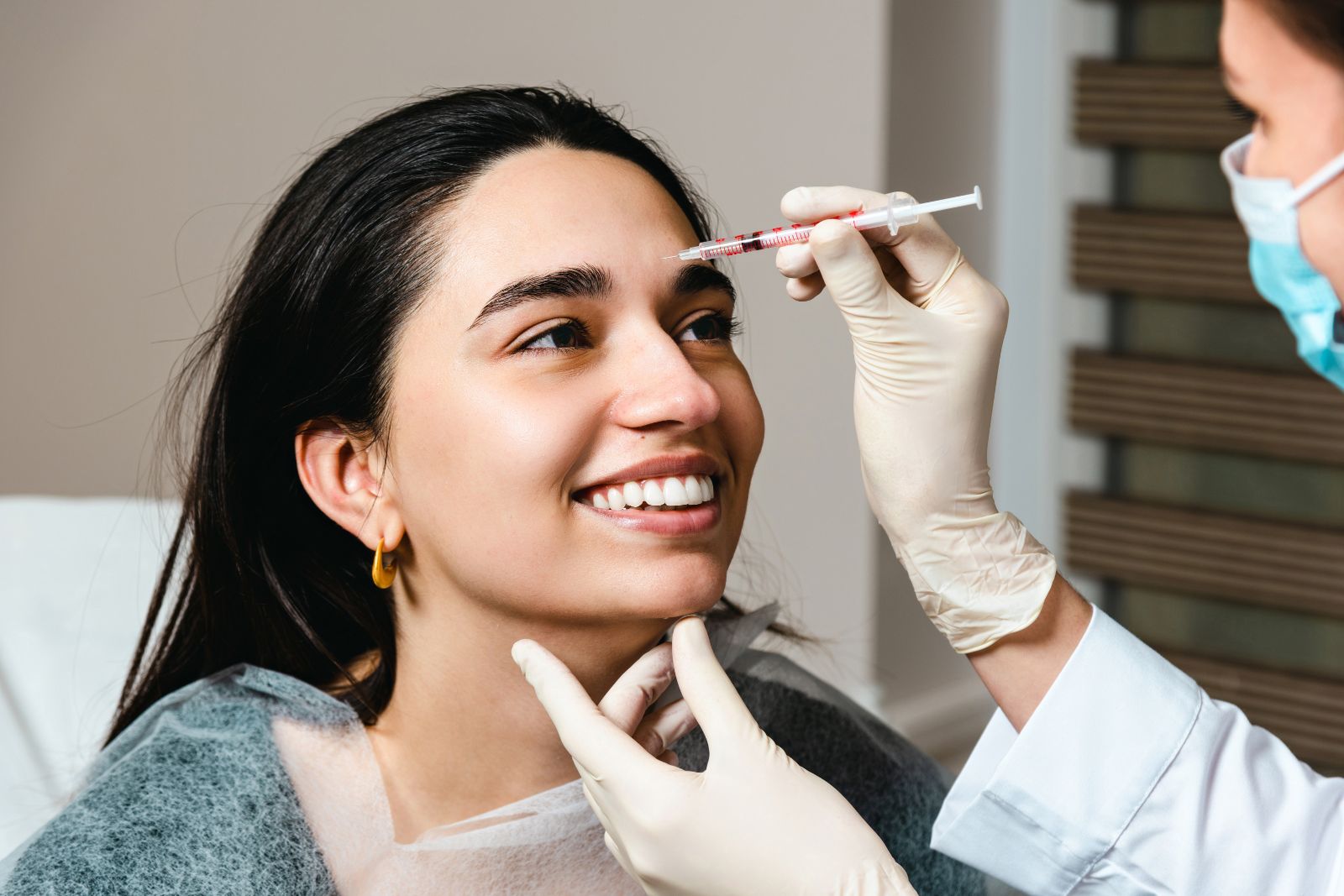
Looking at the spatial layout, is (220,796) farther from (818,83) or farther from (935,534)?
(818,83)

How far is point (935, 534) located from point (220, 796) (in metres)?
0.68

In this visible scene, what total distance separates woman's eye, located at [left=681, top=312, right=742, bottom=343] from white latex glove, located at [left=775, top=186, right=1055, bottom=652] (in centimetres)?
14

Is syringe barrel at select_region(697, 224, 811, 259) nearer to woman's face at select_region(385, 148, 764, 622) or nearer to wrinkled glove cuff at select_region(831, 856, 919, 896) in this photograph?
woman's face at select_region(385, 148, 764, 622)

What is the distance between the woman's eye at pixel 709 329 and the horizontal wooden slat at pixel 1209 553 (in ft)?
5.59

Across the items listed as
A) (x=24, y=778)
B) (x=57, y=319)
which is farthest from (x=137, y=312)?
(x=24, y=778)

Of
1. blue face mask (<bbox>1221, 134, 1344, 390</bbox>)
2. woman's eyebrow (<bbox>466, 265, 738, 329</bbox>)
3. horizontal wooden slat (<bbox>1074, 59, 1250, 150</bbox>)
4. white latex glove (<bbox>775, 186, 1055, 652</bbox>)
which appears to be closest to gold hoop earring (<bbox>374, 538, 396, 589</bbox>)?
woman's eyebrow (<bbox>466, 265, 738, 329</bbox>)

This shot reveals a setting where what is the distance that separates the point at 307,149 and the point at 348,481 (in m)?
1.31

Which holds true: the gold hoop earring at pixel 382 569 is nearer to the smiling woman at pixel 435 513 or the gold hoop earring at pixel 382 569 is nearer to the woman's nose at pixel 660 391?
the smiling woman at pixel 435 513

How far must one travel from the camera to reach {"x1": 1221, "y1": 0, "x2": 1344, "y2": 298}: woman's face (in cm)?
77

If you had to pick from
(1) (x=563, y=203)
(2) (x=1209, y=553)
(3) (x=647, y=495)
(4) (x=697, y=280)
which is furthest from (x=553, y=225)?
(2) (x=1209, y=553)

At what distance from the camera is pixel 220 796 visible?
1188 millimetres

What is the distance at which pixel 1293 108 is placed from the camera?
2.61ft

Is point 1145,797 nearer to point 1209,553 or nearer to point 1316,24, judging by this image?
point 1316,24

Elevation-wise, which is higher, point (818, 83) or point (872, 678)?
point (818, 83)
